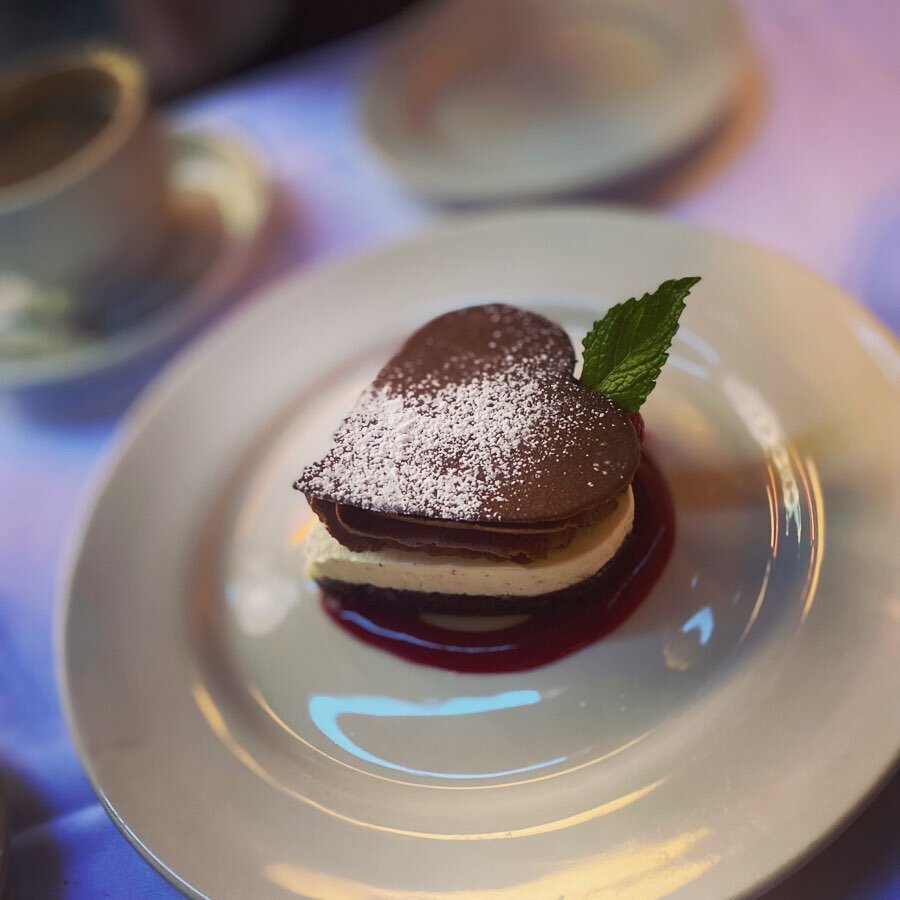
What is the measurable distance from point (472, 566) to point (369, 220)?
3.05 ft

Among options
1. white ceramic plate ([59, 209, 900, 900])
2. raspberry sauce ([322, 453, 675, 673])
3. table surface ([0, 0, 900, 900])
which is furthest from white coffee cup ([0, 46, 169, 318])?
raspberry sauce ([322, 453, 675, 673])

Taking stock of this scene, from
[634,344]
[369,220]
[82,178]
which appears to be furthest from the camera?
[369,220]

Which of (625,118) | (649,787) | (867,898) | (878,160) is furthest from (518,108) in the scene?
(867,898)

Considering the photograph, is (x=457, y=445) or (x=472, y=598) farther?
(x=472, y=598)

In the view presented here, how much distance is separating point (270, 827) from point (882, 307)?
1.12 meters

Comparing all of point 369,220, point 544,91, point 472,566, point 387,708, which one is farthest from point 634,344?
point 544,91

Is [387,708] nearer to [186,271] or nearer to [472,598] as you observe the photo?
[472,598]

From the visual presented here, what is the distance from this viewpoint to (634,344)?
102 cm

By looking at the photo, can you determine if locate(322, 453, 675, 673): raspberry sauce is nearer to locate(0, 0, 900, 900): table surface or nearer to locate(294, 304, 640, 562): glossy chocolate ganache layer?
locate(294, 304, 640, 562): glossy chocolate ganache layer

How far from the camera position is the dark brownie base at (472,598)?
112 cm

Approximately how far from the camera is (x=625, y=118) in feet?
5.50

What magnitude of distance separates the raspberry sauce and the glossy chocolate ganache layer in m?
0.09

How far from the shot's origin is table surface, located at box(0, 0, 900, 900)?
103cm

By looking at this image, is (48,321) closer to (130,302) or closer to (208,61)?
(130,302)
